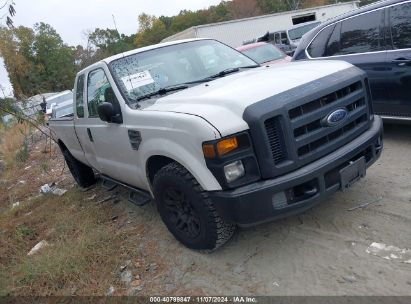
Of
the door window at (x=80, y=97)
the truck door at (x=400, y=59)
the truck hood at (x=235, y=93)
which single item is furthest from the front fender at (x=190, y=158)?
the truck door at (x=400, y=59)

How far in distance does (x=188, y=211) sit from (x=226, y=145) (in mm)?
918

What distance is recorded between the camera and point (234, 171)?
3.12m

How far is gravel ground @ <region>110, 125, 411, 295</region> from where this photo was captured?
3070mm

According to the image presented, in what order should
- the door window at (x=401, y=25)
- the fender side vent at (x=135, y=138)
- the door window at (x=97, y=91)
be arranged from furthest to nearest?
1. the door window at (x=401, y=25)
2. the door window at (x=97, y=91)
3. the fender side vent at (x=135, y=138)

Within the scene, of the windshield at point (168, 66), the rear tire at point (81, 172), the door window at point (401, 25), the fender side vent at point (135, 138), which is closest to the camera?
the fender side vent at point (135, 138)

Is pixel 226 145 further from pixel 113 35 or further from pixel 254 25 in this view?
pixel 113 35

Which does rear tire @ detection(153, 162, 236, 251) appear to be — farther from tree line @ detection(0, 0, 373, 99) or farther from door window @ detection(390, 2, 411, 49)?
tree line @ detection(0, 0, 373, 99)

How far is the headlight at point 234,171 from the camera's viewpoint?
310 cm

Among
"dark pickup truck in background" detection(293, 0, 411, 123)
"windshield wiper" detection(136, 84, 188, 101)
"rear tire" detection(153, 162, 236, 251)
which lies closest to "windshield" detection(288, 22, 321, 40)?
"dark pickup truck in background" detection(293, 0, 411, 123)

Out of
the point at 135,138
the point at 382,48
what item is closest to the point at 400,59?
the point at 382,48

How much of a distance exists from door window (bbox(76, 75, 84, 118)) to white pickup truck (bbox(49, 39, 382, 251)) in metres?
1.01

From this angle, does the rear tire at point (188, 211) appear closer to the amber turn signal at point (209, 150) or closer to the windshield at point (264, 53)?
the amber turn signal at point (209, 150)

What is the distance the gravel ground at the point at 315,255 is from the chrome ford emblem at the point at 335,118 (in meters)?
0.99

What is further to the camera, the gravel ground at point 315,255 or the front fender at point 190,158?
the front fender at point 190,158
